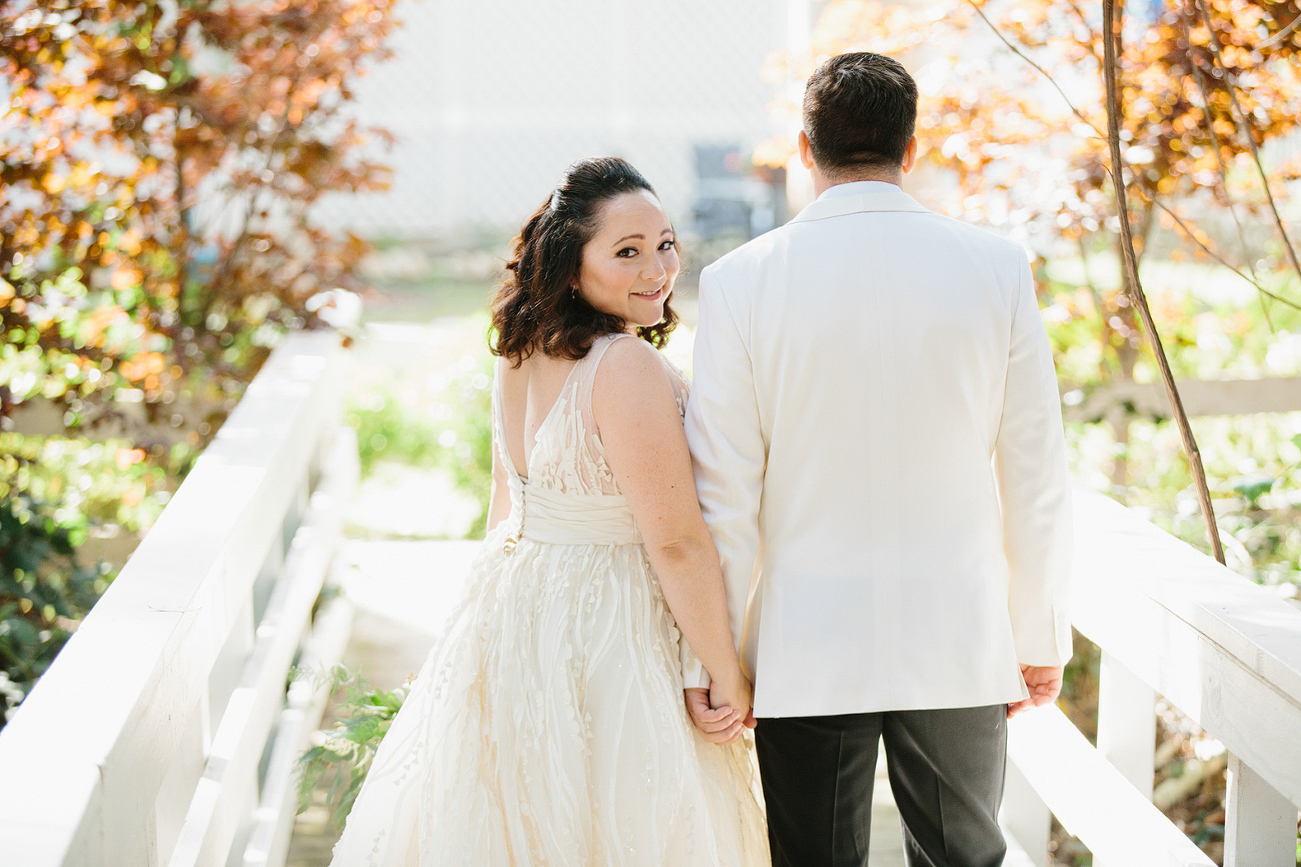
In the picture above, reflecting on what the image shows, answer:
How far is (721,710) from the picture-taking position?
6.10 feet

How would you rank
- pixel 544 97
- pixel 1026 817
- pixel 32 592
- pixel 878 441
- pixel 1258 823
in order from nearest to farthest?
1. pixel 1258 823
2. pixel 878 441
3. pixel 1026 817
4. pixel 32 592
5. pixel 544 97

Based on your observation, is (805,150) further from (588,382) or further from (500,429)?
(500,429)

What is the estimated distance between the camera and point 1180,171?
11.8 feet

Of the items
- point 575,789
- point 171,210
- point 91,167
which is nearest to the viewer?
point 575,789

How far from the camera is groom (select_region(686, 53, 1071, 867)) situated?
1696 mm

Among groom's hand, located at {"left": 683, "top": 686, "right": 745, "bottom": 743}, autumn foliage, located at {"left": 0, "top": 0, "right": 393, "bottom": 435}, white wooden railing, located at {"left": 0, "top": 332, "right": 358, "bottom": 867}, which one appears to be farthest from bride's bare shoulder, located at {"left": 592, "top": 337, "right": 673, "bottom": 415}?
autumn foliage, located at {"left": 0, "top": 0, "right": 393, "bottom": 435}

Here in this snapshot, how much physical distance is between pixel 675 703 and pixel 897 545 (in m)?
0.46

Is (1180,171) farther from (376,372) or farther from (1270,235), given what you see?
(376,372)

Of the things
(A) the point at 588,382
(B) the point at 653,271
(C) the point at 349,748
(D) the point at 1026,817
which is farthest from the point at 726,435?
(D) the point at 1026,817

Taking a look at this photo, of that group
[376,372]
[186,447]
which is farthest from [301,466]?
[376,372]

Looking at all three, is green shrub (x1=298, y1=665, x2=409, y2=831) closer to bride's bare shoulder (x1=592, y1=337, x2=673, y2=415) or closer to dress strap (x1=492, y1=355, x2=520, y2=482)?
dress strap (x1=492, y1=355, x2=520, y2=482)

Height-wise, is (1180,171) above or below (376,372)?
above

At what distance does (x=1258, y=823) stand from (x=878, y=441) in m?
0.76

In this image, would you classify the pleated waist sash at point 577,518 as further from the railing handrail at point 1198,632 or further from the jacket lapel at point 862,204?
the railing handrail at point 1198,632
